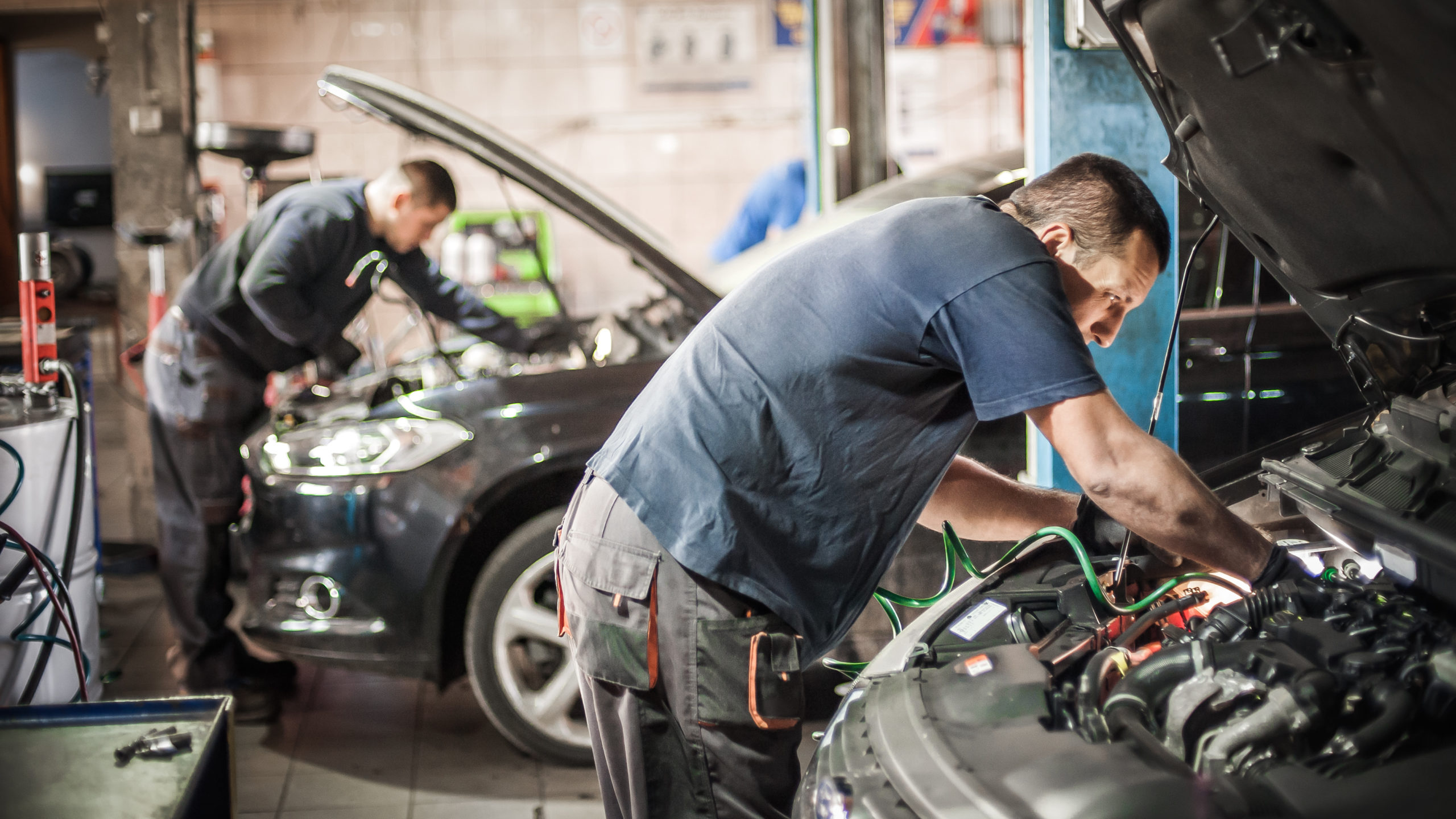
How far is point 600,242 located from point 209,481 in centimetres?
642

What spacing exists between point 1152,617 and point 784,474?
0.54 m

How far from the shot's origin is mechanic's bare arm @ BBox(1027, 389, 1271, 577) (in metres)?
1.34

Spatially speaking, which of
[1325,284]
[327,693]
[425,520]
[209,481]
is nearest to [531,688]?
[425,520]

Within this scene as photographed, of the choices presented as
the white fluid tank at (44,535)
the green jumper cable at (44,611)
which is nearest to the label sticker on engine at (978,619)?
the green jumper cable at (44,611)

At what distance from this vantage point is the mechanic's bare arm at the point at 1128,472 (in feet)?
4.40

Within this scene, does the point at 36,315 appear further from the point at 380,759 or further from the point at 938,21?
the point at 938,21

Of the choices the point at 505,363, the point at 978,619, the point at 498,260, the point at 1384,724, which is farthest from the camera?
the point at 498,260

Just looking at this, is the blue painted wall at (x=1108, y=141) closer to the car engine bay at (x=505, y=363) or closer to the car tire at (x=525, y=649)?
the car engine bay at (x=505, y=363)

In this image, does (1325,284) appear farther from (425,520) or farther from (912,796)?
(425,520)

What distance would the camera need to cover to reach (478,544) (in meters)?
2.92

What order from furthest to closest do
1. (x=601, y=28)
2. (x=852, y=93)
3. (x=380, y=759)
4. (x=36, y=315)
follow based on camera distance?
(x=601, y=28), (x=852, y=93), (x=380, y=759), (x=36, y=315)

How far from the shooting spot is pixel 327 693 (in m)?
3.57

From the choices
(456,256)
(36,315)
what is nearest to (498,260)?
(456,256)

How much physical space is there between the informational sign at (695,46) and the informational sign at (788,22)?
19 cm
